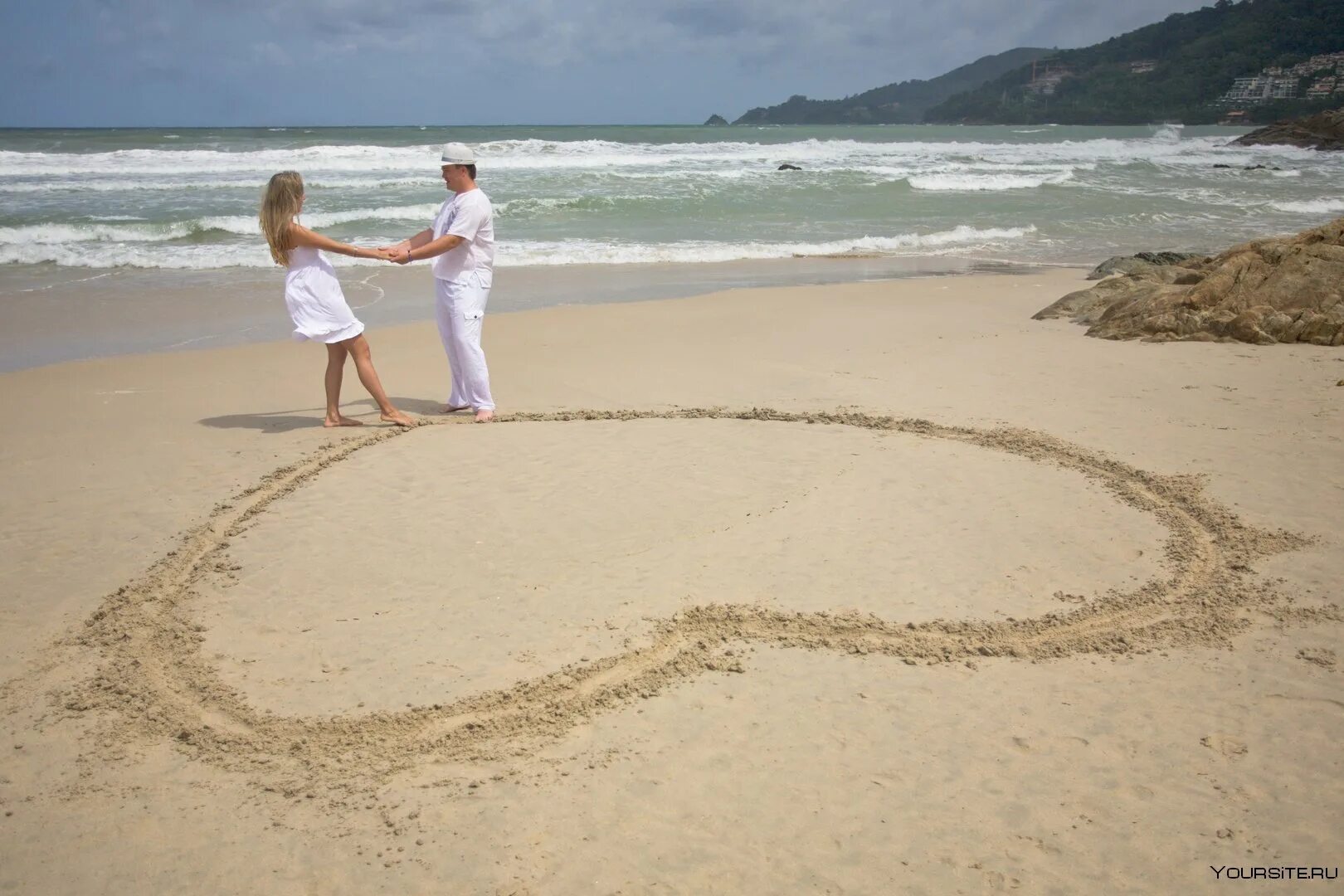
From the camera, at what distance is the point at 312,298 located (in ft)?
20.1

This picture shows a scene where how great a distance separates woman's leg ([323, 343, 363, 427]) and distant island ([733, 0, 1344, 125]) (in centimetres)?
7048

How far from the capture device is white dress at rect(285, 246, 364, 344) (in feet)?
20.1

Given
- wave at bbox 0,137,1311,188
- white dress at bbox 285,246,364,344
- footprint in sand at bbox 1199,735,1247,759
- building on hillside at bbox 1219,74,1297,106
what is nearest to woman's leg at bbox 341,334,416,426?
white dress at bbox 285,246,364,344

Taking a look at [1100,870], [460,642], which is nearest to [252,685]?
[460,642]

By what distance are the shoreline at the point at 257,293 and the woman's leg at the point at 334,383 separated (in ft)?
10.8

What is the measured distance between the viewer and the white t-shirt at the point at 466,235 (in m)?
6.27

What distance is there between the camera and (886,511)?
15.4ft

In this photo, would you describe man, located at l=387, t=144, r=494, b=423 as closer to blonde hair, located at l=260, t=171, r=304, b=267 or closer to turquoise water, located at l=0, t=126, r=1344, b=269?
blonde hair, located at l=260, t=171, r=304, b=267

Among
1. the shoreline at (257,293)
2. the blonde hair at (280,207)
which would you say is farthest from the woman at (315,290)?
the shoreline at (257,293)

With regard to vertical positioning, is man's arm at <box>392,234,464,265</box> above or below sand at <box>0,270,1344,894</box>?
above

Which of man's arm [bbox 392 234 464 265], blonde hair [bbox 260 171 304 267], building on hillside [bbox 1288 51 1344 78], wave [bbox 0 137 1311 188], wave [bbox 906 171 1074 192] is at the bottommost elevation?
man's arm [bbox 392 234 464 265]

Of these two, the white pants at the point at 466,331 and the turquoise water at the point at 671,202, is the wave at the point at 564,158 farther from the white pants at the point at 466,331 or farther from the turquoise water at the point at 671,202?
the white pants at the point at 466,331

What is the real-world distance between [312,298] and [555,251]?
917 centimetres

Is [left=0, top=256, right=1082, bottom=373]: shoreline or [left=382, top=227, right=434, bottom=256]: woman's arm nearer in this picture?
[left=382, top=227, right=434, bottom=256]: woman's arm
